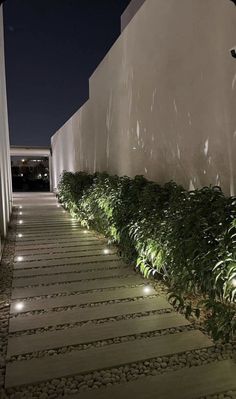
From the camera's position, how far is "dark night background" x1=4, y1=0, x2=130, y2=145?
1011 cm

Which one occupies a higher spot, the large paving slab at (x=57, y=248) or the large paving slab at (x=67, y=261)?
the large paving slab at (x=57, y=248)

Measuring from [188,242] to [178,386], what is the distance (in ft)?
2.92

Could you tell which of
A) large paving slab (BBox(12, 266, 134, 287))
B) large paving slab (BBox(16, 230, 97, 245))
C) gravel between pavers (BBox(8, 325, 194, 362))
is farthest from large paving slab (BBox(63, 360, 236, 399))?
large paving slab (BBox(16, 230, 97, 245))

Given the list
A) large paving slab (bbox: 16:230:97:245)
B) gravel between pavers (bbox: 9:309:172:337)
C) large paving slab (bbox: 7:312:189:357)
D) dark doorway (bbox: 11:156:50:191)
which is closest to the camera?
large paving slab (bbox: 7:312:189:357)

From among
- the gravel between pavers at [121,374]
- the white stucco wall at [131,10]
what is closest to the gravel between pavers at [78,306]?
the gravel between pavers at [121,374]

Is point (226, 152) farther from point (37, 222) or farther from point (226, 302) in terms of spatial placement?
point (37, 222)

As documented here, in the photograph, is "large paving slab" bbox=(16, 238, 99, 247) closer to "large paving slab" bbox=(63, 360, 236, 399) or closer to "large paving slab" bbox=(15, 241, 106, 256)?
"large paving slab" bbox=(15, 241, 106, 256)

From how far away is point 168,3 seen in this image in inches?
139

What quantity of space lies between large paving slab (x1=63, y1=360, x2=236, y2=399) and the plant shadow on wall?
224mm

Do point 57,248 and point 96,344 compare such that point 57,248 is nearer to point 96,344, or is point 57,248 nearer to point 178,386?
point 96,344

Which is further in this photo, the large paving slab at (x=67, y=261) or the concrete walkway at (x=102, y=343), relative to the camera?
the large paving slab at (x=67, y=261)

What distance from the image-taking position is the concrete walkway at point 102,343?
1.69 metres

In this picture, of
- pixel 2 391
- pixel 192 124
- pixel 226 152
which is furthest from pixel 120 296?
pixel 192 124

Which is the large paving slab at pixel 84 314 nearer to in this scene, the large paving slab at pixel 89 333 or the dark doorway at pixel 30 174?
the large paving slab at pixel 89 333
